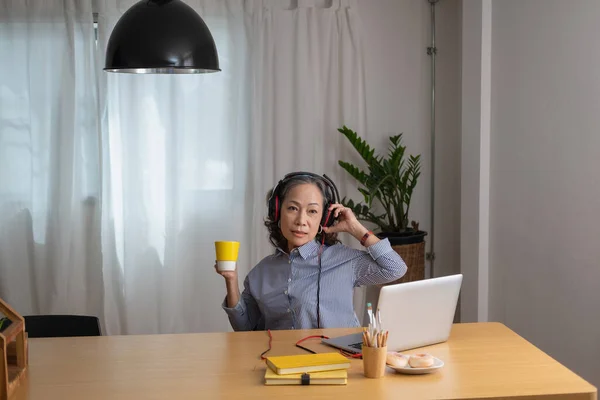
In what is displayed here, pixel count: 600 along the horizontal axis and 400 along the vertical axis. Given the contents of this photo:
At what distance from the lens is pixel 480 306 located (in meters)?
4.73

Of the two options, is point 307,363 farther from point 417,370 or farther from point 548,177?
point 548,177

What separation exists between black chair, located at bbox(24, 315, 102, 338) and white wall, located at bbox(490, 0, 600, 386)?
221 centimetres

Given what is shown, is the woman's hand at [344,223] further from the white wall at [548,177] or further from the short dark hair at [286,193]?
the white wall at [548,177]

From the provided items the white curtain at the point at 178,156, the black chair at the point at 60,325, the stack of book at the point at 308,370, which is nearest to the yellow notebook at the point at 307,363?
the stack of book at the point at 308,370

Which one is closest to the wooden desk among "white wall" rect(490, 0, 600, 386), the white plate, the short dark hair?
the white plate

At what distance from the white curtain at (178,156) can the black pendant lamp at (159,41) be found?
85.8 inches

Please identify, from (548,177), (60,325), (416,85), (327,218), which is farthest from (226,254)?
(416,85)

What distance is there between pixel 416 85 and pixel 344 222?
7.80 feet

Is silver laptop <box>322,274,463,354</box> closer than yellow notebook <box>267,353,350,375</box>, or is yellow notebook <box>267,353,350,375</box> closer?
yellow notebook <box>267,353,350,375</box>

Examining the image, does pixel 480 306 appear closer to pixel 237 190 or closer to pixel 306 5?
pixel 237 190

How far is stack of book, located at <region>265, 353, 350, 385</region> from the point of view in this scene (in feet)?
Result: 7.41

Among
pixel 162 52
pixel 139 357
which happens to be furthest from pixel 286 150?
pixel 139 357

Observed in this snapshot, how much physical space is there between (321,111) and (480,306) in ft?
5.01

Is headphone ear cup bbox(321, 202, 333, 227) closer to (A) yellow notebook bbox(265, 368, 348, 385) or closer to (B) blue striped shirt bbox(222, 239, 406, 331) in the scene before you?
(B) blue striped shirt bbox(222, 239, 406, 331)
